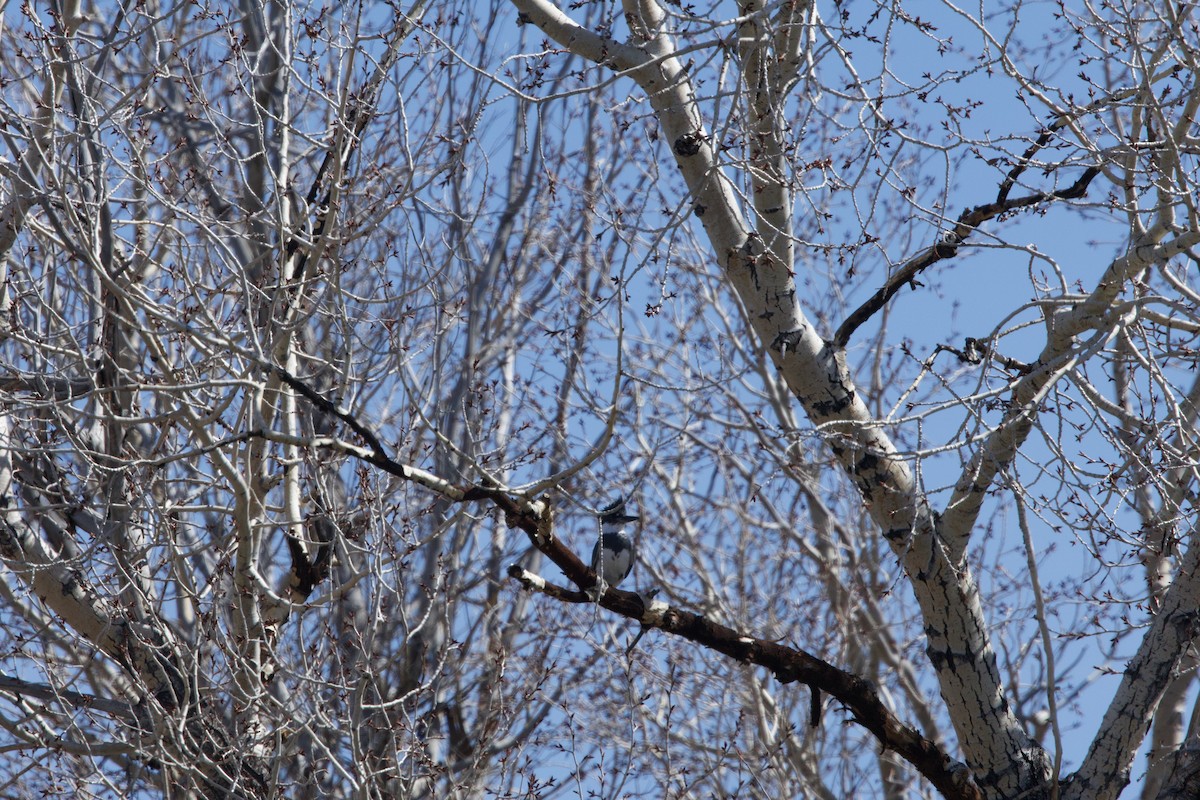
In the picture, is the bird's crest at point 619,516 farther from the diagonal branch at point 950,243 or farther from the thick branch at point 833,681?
the diagonal branch at point 950,243

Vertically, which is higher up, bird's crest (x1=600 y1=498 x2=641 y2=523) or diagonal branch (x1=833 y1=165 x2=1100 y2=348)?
diagonal branch (x1=833 y1=165 x2=1100 y2=348)

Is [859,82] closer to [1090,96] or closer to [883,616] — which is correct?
[1090,96]

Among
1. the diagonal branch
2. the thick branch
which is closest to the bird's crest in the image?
the thick branch

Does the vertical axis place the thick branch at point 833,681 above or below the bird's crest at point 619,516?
below

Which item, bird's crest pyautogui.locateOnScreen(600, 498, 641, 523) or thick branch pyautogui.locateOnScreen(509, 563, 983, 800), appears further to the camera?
bird's crest pyautogui.locateOnScreen(600, 498, 641, 523)

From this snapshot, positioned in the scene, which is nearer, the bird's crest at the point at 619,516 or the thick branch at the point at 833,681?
the thick branch at the point at 833,681

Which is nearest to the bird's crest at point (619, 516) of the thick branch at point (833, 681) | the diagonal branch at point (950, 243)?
the thick branch at point (833, 681)

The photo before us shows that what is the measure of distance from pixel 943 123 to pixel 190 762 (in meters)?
3.62

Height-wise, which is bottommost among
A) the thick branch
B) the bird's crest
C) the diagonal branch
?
the thick branch

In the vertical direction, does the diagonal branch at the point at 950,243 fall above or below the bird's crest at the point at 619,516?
above

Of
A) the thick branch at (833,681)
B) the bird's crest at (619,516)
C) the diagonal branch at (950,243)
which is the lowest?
the thick branch at (833,681)

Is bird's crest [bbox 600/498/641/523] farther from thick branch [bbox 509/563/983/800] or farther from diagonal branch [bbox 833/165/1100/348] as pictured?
diagonal branch [bbox 833/165/1100/348]

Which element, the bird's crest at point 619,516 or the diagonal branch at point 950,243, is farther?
the bird's crest at point 619,516

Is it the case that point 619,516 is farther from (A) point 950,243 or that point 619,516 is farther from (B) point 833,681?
(A) point 950,243
